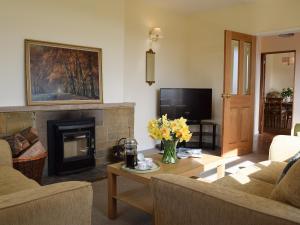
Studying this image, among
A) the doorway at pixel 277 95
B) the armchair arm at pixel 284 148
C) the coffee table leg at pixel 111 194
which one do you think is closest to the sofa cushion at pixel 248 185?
the armchair arm at pixel 284 148

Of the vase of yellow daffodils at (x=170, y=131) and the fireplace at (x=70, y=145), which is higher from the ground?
the vase of yellow daffodils at (x=170, y=131)

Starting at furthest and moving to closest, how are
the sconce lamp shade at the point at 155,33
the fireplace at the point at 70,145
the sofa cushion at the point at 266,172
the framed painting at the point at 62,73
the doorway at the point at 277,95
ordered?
the doorway at the point at 277,95 → the sconce lamp shade at the point at 155,33 → the fireplace at the point at 70,145 → the framed painting at the point at 62,73 → the sofa cushion at the point at 266,172

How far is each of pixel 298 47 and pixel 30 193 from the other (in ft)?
22.1

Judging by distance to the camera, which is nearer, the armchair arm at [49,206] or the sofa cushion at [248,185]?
the armchair arm at [49,206]

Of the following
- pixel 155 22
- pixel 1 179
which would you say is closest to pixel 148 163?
pixel 1 179

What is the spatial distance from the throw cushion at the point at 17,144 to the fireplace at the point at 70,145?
48 centimetres

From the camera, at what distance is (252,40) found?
513 centimetres

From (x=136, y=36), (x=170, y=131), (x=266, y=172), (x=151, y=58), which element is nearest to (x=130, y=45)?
(x=136, y=36)

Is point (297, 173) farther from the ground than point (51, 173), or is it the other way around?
point (297, 173)

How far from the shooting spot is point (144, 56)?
5.30 meters

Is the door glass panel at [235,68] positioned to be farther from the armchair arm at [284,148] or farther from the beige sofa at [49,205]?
→ the beige sofa at [49,205]

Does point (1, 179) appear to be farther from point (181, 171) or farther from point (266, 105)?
point (266, 105)

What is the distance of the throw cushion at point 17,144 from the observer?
327 cm

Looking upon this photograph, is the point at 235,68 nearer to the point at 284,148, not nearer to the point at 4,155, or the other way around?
the point at 284,148
